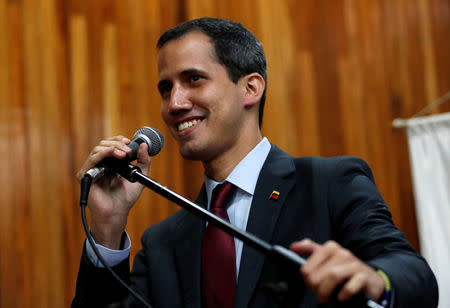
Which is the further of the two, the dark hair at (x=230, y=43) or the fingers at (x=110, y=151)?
the dark hair at (x=230, y=43)

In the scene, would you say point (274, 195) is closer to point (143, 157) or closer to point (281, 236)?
point (281, 236)

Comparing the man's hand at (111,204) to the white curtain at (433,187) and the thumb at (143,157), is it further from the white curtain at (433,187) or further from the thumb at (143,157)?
the white curtain at (433,187)

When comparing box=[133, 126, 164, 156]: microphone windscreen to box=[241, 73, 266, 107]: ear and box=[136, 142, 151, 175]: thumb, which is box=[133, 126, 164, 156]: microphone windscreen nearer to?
box=[136, 142, 151, 175]: thumb

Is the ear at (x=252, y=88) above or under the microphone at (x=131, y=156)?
above

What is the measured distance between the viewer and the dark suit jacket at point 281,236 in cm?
97

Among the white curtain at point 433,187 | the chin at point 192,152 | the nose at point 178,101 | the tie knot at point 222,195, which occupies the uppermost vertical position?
the nose at point 178,101

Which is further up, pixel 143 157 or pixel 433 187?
pixel 143 157

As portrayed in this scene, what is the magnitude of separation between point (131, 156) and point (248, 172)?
1.15 ft

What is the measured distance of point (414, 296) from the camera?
2.68 ft

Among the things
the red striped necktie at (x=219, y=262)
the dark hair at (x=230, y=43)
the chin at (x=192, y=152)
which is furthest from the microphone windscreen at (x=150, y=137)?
the dark hair at (x=230, y=43)

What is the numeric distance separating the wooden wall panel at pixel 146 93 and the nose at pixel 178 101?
2.67 feet

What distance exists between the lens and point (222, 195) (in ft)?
4.04

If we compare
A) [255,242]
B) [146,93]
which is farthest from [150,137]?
[146,93]

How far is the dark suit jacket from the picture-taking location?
3.18ft
